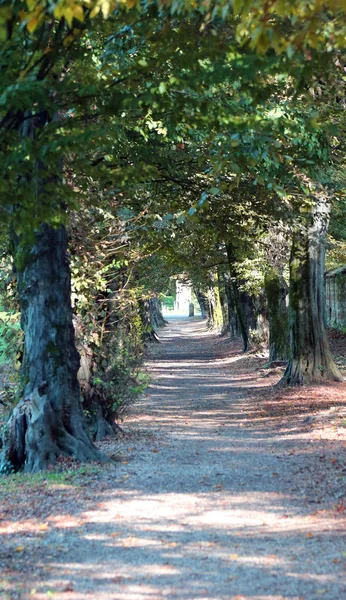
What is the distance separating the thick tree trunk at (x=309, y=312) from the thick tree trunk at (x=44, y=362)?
9900 mm

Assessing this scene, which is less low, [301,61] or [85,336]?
[301,61]

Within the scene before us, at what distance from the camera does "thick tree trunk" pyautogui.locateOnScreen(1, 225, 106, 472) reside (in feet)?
35.3

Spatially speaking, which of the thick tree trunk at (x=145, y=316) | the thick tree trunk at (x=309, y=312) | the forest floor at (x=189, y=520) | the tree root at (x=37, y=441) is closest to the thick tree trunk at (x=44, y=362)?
the tree root at (x=37, y=441)

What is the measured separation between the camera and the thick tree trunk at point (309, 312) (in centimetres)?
1984

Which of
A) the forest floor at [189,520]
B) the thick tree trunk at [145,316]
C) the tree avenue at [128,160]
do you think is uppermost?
the tree avenue at [128,160]

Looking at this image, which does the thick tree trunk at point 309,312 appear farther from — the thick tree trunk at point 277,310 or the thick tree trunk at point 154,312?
the thick tree trunk at point 154,312

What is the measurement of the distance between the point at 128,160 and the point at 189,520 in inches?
290

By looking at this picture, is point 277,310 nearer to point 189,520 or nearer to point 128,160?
point 128,160

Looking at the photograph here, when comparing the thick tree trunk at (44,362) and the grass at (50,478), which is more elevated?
the thick tree trunk at (44,362)

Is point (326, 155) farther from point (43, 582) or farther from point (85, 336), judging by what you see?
point (43, 582)

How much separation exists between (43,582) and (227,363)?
2788 centimetres

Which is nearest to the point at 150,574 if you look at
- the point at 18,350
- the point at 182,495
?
the point at 182,495

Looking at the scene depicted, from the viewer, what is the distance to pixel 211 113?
8930 mm

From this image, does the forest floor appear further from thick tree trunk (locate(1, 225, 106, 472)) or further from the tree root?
thick tree trunk (locate(1, 225, 106, 472))
